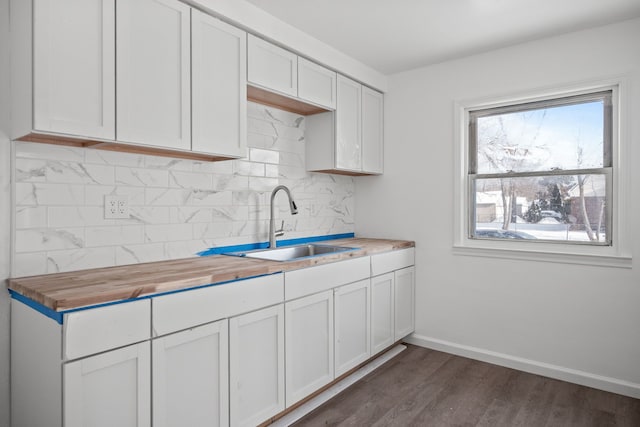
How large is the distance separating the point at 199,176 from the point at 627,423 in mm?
2953

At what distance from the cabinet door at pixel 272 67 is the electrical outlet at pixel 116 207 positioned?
1030 mm

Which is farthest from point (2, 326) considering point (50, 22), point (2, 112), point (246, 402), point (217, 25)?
point (217, 25)

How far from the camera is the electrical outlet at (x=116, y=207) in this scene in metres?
2.06

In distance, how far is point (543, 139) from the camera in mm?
3008

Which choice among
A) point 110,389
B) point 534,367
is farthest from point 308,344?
point 534,367

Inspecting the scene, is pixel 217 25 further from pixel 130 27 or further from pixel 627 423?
pixel 627 423

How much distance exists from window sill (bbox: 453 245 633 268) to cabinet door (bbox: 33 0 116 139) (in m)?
2.75

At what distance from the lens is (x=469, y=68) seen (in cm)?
329

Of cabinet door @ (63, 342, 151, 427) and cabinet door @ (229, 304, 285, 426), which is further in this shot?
cabinet door @ (229, 304, 285, 426)

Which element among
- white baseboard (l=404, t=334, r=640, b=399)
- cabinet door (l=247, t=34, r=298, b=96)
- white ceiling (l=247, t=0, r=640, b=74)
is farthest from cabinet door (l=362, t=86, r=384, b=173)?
white baseboard (l=404, t=334, r=640, b=399)

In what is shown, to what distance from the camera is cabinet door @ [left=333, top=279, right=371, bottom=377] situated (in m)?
2.67

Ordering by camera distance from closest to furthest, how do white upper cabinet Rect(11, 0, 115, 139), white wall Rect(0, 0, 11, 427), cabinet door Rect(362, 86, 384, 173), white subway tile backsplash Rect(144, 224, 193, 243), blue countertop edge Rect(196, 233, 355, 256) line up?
white upper cabinet Rect(11, 0, 115, 139) < white wall Rect(0, 0, 11, 427) < white subway tile backsplash Rect(144, 224, 193, 243) < blue countertop edge Rect(196, 233, 355, 256) < cabinet door Rect(362, 86, 384, 173)

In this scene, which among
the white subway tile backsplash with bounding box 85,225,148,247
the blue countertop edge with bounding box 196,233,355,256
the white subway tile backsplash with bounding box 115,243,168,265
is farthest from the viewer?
the blue countertop edge with bounding box 196,233,355,256

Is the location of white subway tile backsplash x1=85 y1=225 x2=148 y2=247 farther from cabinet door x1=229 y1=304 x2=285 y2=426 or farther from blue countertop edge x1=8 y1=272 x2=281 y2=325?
cabinet door x1=229 y1=304 x2=285 y2=426
